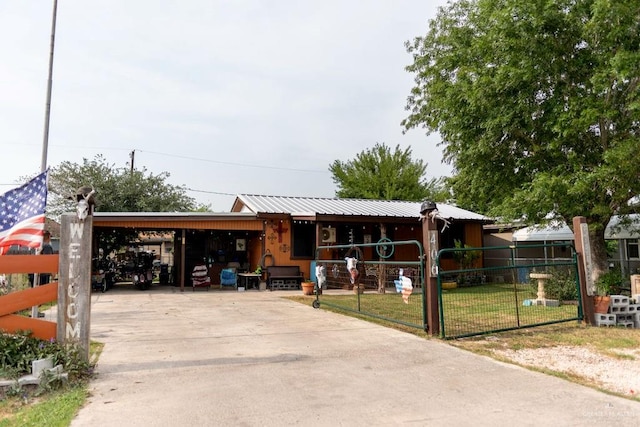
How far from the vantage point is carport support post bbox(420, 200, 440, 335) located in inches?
265

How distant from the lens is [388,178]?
3123 cm

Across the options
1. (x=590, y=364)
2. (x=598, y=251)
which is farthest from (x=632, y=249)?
(x=590, y=364)

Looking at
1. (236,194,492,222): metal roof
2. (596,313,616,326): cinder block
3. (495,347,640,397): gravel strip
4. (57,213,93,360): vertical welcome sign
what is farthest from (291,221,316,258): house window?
(57,213,93,360): vertical welcome sign

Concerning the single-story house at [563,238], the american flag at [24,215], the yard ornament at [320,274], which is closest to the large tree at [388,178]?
the single-story house at [563,238]

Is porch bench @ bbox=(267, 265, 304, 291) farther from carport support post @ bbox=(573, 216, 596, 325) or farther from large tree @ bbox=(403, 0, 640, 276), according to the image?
carport support post @ bbox=(573, 216, 596, 325)

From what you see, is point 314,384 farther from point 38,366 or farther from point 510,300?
point 510,300

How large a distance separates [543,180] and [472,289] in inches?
216

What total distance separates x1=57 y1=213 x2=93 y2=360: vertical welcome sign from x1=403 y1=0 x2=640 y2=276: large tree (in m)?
10.1

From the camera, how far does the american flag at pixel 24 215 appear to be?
18.9 ft

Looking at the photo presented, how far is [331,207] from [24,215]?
12654mm

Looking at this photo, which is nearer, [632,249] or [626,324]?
[626,324]

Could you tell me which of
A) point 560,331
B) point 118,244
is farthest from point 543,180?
point 118,244

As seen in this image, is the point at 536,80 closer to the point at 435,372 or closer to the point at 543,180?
the point at 543,180

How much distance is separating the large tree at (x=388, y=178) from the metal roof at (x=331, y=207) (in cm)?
997
